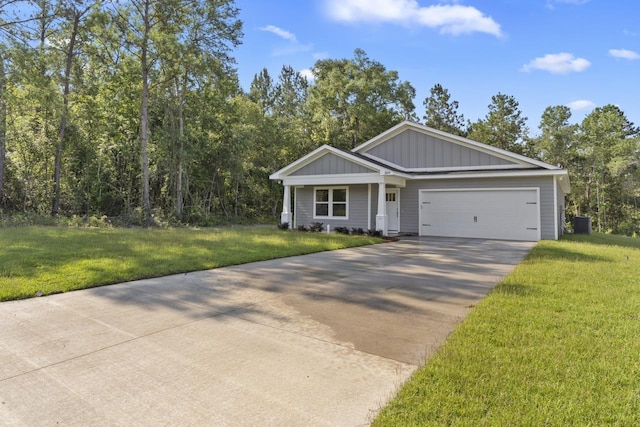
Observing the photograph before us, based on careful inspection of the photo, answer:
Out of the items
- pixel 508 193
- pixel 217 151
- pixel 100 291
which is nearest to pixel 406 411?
pixel 100 291

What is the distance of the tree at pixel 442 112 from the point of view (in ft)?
113

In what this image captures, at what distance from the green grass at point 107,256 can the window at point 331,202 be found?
4.35m

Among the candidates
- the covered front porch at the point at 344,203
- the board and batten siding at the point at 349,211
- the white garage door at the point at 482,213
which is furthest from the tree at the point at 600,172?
the board and batten siding at the point at 349,211

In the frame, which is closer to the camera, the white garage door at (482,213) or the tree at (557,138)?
the white garage door at (482,213)

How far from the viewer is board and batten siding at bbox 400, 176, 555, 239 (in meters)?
13.2

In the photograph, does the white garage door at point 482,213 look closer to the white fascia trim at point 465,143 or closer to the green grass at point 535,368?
the white fascia trim at point 465,143

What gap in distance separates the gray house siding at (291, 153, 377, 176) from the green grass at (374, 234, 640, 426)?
9.68 metres

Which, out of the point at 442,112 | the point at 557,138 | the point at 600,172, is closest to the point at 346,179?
the point at 442,112

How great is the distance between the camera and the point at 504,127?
32688 millimetres

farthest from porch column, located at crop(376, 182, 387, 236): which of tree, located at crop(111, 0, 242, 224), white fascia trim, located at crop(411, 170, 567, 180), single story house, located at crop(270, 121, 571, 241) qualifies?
tree, located at crop(111, 0, 242, 224)

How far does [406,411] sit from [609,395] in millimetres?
1379

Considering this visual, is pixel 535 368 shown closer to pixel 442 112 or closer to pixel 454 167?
pixel 454 167

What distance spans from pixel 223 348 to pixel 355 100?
86.4 feet

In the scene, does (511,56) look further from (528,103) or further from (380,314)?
(528,103)
